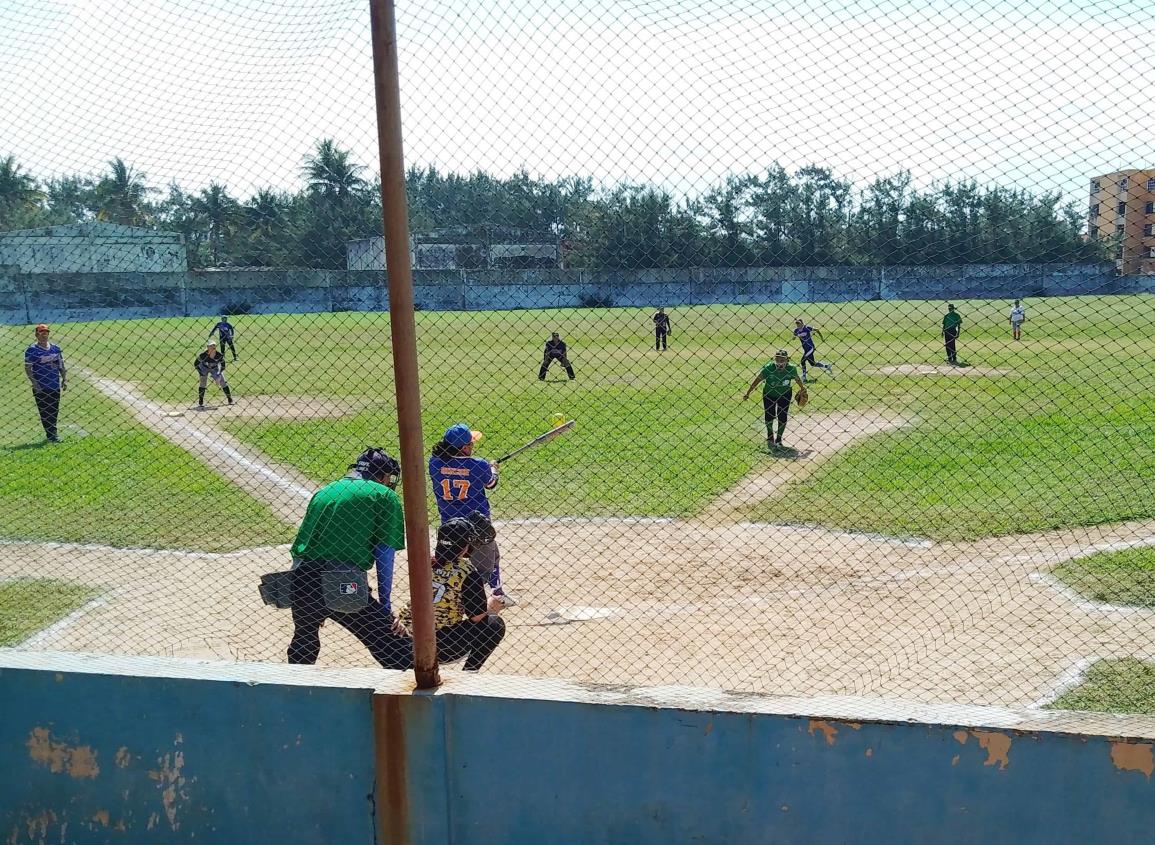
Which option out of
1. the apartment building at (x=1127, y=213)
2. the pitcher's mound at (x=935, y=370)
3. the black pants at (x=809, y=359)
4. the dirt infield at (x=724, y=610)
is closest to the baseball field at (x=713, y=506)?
the dirt infield at (x=724, y=610)

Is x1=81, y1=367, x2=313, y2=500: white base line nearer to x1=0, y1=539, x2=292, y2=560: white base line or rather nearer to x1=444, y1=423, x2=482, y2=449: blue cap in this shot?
x1=0, y1=539, x2=292, y2=560: white base line

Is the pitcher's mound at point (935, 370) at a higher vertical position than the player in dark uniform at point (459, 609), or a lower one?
lower

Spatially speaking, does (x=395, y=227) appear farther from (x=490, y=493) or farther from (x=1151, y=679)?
(x=490, y=493)

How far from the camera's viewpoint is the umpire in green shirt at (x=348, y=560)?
235 inches

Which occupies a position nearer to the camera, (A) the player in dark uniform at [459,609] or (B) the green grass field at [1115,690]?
(A) the player in dark uniform at [459,609]

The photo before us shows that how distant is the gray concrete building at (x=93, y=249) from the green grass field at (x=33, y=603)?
9.66 feet

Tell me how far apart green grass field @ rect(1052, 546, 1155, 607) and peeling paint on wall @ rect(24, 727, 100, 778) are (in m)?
6.89

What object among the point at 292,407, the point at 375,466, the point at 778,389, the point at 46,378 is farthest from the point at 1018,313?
the point at 292,407

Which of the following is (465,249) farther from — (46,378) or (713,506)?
(46,378)

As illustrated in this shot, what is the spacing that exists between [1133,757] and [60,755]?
4071mm

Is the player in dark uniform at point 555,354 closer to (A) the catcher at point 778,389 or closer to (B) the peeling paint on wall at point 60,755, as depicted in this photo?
(A) the catcher at point 778,389

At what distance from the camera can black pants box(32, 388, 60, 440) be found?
16.8 metres

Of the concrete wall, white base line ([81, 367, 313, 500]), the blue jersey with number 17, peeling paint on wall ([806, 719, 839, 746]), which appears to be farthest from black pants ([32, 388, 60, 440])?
peeling paint on wall ([806, 719, 839, 746])

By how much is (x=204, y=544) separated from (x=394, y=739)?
6.97 m
